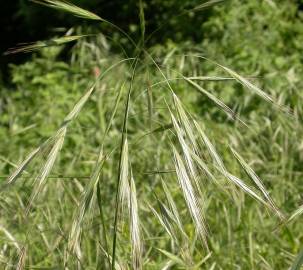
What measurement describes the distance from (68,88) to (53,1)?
3.29 meters

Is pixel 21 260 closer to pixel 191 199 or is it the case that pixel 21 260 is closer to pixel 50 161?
pixel 50 161

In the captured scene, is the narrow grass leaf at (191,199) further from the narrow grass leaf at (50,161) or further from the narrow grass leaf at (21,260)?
the narrow grass leaf at (21,260)

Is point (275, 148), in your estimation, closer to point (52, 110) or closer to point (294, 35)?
point (52, 110)

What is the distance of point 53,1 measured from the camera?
1350 mm

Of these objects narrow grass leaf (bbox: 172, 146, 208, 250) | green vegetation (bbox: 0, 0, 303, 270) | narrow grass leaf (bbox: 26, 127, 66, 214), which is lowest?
green vegetation (bbox: 0, 0, 303, 270)

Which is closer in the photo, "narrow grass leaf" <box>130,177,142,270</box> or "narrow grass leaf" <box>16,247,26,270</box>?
"narrow grass leaf" <box>130,177,142,270</box>

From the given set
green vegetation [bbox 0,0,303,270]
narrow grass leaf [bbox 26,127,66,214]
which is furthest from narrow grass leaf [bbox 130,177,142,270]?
narrow grass leaf [bbox 26,127,66,214]

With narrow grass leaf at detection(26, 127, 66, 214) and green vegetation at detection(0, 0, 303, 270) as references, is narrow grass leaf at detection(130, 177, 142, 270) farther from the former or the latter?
narrow grass leaf at detection(26, 127, 66, 214)

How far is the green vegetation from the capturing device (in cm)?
127

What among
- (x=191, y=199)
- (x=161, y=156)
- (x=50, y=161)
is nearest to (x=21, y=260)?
(x=50, y=161)

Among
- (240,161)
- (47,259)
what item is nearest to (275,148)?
(47,259)

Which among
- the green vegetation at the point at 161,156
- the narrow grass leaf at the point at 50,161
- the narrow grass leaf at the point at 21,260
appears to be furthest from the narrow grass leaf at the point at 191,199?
the narrow grass leaf at the point at 21,260

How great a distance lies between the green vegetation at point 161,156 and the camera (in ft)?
4.16

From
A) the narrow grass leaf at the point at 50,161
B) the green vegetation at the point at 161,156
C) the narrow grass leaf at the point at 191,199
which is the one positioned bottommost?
the green vegetation at the point at 161,156
